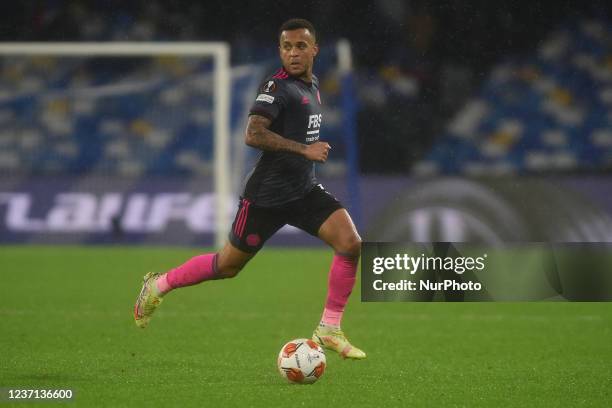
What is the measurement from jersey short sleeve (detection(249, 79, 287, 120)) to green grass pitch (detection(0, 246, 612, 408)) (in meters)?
1.55

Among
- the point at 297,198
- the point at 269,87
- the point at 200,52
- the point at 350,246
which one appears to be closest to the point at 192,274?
the point at 297,198

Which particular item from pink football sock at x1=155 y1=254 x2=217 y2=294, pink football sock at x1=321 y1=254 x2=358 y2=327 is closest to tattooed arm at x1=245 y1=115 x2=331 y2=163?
pink football sock at x1=321 y1=254 x2=358 y2=327

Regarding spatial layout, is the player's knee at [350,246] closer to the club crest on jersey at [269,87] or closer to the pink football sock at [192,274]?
the pink football sock at [192,274]

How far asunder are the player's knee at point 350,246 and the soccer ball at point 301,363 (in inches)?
34.9

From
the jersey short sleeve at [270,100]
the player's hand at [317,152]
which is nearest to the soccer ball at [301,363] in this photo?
the player's hand at [317,152]

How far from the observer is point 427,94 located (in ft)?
68.0

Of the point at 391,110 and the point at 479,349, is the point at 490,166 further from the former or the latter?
the point at 479,349

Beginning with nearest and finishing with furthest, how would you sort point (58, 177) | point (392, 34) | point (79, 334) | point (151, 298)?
point (151, 298) < point (79, 334) < point (58, 177) < point (392, 34)

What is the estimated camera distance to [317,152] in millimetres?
6895

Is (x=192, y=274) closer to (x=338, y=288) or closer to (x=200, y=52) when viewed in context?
(x=338, y=288)

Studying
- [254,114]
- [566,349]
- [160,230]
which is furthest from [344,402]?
[160,230]

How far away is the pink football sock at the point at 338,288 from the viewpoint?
7320mm

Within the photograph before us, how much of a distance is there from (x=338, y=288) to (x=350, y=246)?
0.29 metres

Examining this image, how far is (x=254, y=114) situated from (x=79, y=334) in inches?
103
